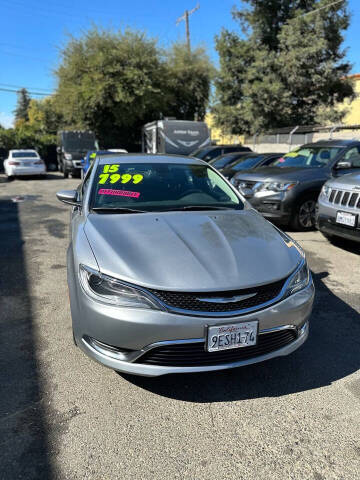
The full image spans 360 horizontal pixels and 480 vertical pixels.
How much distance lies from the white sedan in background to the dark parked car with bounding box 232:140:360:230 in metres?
12.7

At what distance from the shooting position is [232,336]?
7.42 ft

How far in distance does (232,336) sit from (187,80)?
90.5ft

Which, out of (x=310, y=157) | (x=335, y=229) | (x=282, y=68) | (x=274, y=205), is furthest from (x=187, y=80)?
(x=335, y=229)

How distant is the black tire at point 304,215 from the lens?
→ 6898 mm

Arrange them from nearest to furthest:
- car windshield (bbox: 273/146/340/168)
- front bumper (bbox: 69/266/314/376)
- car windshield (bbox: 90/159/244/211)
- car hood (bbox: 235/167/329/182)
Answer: front bumper (bbox: 69/266/314/376)
car windshield (bbox: 90/159/244/211)
car hood (bbox: 235/167/329/182)
car windshield (bbox: 273/146/340/168)

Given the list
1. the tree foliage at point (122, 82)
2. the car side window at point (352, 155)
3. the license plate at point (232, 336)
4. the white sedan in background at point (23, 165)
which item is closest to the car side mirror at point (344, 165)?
the car side window at point (352, 155)

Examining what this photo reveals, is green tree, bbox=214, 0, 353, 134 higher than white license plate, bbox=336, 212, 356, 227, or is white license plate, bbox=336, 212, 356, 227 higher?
green tree, bbox=214, 0, 353, 134

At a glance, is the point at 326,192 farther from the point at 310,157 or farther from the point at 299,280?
the point at 299,280

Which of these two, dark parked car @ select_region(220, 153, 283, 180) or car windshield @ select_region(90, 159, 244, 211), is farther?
dark parked car @ select_region(220, 153, 283, 180)

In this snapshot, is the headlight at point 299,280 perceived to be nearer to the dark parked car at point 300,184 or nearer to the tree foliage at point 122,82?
the dark parked car at point 300,184

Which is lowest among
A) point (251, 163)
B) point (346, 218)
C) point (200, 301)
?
point (346, 218)

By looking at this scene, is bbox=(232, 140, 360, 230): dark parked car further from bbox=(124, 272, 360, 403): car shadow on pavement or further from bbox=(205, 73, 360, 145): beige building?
bbox=(205, 73, 360, 145): beige building

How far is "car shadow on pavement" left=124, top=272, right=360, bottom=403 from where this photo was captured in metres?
2.53

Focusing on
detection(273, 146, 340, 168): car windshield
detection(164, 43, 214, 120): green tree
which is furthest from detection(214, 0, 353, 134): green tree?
detection(273, 146, 340, 168): car windshield
